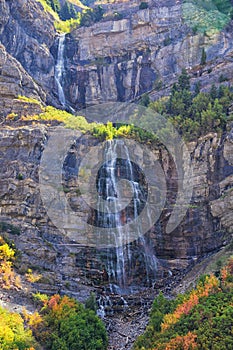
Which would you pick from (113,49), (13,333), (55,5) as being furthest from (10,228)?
(55,5)

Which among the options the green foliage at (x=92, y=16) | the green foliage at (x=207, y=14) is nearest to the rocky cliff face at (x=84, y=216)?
the green foliage at (x=207, y=14)

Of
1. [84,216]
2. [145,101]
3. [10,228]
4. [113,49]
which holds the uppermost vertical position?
[113,49]

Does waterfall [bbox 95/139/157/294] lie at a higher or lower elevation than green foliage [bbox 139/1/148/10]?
lower

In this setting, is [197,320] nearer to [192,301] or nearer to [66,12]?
[192,301]

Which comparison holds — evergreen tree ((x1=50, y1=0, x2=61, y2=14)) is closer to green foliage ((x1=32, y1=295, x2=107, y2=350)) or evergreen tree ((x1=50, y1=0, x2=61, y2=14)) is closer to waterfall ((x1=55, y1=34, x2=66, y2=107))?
waterfall ((x1=55, y1=34, x2=66, y2=107))

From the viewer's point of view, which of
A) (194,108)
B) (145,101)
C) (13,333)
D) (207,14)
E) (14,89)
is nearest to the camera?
(13,333)

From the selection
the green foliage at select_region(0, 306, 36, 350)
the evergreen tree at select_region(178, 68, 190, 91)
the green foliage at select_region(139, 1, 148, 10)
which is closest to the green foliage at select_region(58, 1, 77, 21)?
the green foliage at select_region(139, 1, 148, 10)

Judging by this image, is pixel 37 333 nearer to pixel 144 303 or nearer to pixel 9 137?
pixel 144 303
